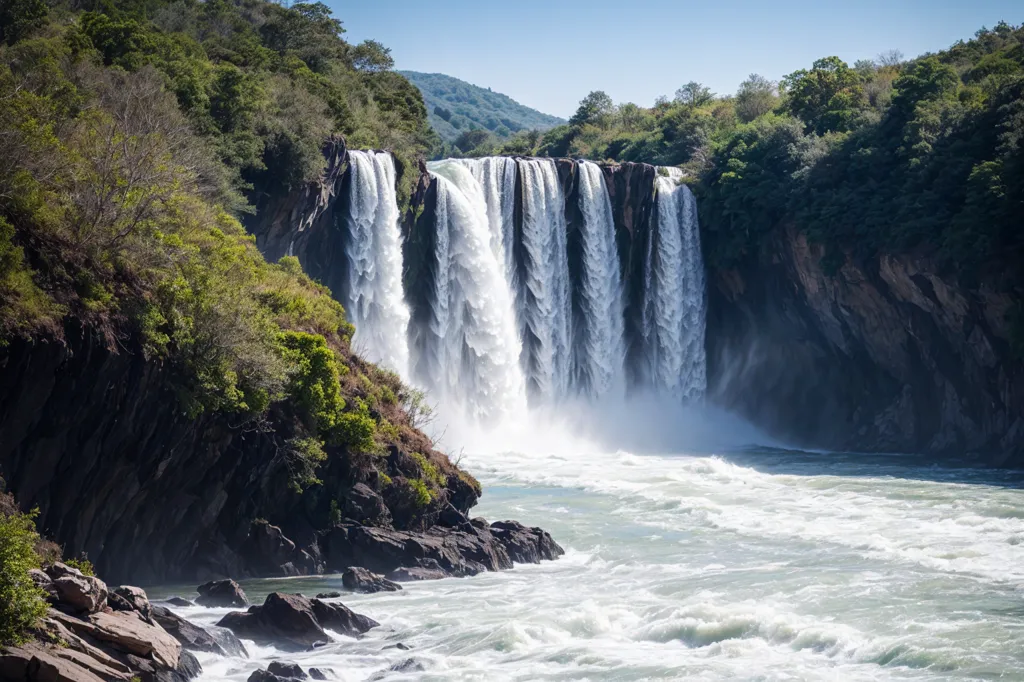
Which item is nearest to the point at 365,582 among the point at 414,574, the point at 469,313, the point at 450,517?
the point at 414,574

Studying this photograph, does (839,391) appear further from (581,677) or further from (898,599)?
(581,677)

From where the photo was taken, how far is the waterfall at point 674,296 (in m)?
60.3

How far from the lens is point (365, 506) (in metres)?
30.5

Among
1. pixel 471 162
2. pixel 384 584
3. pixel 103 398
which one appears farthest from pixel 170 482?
pixel 471 162

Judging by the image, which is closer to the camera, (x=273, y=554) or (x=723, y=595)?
(x=723, y=595)

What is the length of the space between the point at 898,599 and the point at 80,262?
735 inches

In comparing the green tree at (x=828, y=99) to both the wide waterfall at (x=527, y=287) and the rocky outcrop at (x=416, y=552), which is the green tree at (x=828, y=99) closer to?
the wide waterfall at (x=527, y=287)

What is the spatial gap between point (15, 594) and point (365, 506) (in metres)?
13.7

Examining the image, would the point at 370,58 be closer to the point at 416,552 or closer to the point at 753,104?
the point at 753,104

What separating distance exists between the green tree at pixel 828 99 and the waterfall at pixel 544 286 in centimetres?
1468

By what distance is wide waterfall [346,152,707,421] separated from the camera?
162 feet

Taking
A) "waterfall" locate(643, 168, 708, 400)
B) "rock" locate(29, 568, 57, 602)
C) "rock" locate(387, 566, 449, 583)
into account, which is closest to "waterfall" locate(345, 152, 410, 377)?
"waterfall" locate(643, 168, 708, 400)

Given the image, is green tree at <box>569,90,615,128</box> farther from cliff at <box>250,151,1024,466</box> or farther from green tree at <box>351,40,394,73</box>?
cliff at <box>250,151,1024,466</box>

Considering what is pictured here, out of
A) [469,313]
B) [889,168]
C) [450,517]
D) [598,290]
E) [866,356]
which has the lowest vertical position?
[450,517]
